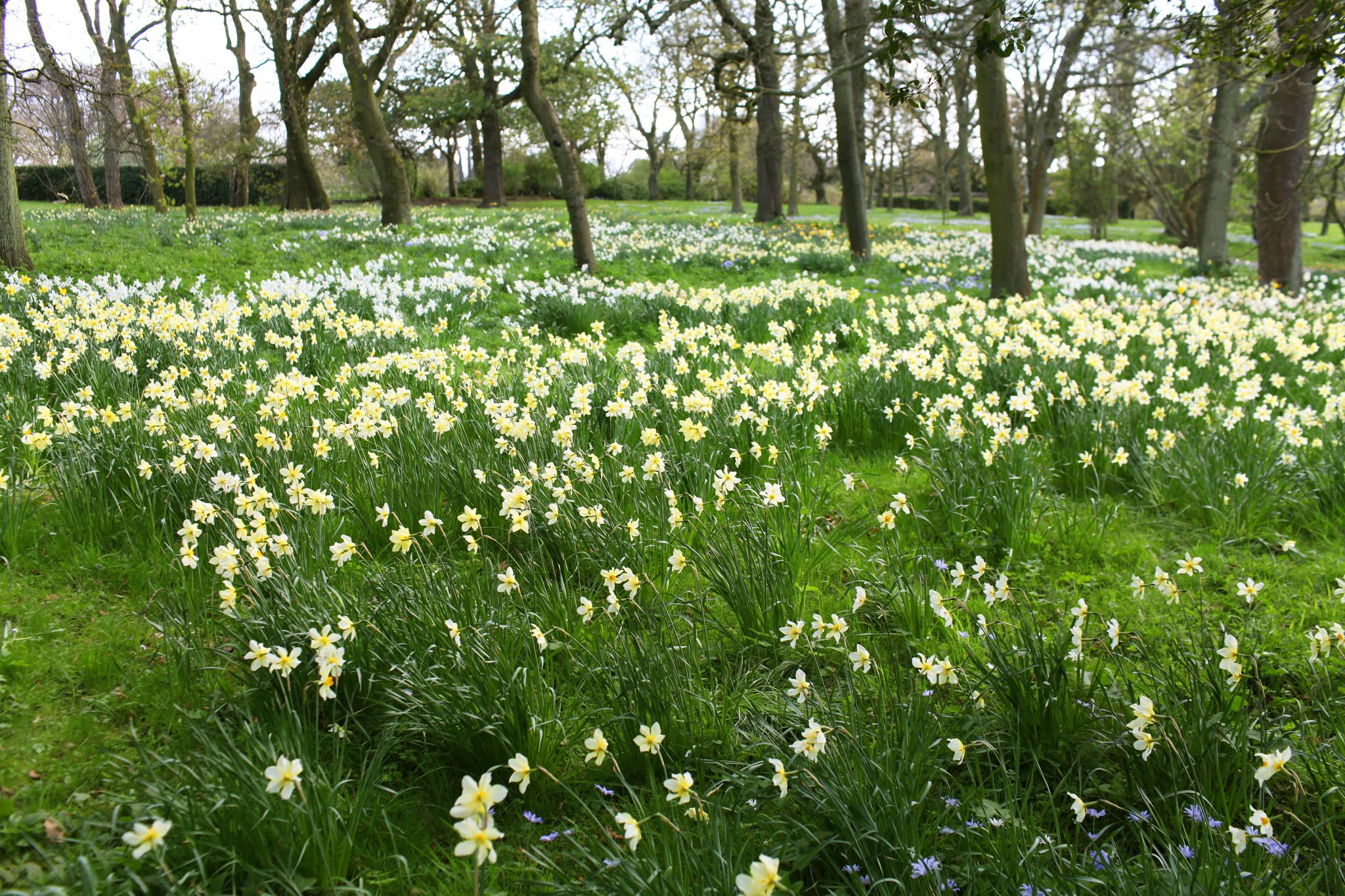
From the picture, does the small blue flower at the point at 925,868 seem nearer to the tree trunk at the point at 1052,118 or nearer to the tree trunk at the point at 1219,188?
the tree trunk at the point at 1052,118

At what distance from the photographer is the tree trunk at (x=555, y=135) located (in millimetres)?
9602

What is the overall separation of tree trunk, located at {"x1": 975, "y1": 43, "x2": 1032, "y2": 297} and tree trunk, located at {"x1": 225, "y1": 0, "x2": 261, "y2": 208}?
1779cm

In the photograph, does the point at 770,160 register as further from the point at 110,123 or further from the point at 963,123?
the point at 110,123

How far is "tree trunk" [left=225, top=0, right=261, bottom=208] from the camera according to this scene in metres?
19.5

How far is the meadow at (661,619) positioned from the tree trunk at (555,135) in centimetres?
488

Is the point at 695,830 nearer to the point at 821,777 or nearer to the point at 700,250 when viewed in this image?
the point at 821,777

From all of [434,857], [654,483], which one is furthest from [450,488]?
[434,857]

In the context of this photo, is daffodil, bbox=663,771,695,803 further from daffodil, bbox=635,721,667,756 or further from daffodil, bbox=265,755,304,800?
daffodil, bbox=265,755,304,800

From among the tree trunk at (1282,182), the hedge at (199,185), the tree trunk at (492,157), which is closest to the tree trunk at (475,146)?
the tree trunk at (492,157)

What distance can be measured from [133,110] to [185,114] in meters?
4.33

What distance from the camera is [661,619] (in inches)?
101

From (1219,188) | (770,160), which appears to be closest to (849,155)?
(1219,188)

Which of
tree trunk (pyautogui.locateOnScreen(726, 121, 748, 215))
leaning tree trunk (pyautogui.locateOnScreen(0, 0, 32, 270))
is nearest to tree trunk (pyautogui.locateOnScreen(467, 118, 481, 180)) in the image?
tree trunk (pyautogui.locateOnScreen(726, 121, 748, 215))

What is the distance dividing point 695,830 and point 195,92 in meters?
16.8
